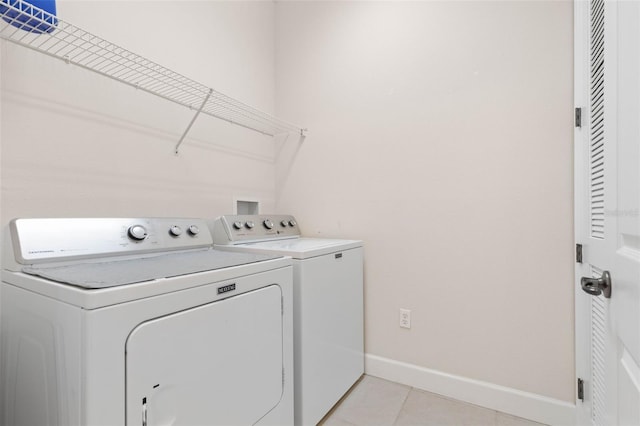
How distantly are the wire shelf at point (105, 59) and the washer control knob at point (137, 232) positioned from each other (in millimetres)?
621

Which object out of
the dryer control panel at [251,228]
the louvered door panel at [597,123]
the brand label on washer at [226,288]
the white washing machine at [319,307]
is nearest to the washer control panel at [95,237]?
the dryer control panel at [251,228]

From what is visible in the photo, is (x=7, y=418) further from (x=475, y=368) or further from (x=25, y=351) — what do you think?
(x=475, y=368)

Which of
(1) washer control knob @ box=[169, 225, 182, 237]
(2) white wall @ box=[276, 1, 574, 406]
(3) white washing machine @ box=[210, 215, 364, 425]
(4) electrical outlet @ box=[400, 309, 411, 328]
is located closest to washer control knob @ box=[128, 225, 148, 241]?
(1) washer control knob @ box=[169, 225, 182, 237]

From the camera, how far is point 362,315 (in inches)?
77.7

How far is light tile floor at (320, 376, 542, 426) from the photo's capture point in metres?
1.54

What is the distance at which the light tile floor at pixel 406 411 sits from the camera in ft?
5.05

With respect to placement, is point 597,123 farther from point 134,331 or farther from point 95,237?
point 95,237

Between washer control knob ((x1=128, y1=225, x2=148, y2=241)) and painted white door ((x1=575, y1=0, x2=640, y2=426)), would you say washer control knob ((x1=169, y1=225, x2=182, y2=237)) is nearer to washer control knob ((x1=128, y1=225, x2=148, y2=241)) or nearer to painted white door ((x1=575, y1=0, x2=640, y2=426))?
washer control knob ((x1=128, y1=225, x2=148, y2=241))

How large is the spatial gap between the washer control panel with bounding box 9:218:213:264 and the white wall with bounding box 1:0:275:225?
0.73 ft

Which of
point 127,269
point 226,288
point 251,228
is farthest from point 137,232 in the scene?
point 251,228

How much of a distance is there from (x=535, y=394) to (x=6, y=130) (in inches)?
102

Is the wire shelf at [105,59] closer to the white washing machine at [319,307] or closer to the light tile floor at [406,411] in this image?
the white washing machine at [319,307]

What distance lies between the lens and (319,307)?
59.9 inches

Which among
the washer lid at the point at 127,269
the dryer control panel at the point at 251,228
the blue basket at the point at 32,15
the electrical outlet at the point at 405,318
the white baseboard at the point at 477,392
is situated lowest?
the white baseboard at the point at 477,392
